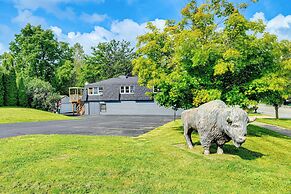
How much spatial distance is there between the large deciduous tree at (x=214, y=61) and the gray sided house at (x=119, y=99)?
24.8 m

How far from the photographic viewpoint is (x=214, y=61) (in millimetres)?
15867

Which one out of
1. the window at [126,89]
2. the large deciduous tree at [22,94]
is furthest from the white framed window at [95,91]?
the large deciduous tree at [22,94]

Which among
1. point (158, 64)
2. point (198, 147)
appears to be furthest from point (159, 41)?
point (198, 147)

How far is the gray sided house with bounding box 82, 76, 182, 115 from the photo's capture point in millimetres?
42969

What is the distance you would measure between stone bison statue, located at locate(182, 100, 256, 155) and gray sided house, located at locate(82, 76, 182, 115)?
31.2 metres

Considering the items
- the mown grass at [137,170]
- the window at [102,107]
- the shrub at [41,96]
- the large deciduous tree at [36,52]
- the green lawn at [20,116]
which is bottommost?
the mown grass at [137,170]

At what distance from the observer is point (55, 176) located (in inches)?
308

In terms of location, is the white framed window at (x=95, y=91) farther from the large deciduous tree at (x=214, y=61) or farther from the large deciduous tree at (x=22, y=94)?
the large deciduous tree at (x=214, y=61)

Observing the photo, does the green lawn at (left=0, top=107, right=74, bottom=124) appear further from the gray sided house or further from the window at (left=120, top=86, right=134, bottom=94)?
the window at (left=120, top=86, right=134, bottom=94)

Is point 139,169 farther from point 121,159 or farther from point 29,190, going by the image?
point 29,190

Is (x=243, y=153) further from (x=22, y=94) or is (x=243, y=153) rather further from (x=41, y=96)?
(x=22, y=94)

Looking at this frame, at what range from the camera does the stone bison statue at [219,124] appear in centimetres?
905

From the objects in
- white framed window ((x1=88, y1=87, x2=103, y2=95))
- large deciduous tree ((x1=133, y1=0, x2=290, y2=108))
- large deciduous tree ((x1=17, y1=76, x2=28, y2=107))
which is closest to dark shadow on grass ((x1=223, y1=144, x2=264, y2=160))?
large deciduous tree ((x1=133, y1=0, x2=290, y2=108))

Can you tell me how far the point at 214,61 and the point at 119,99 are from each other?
29957mm
